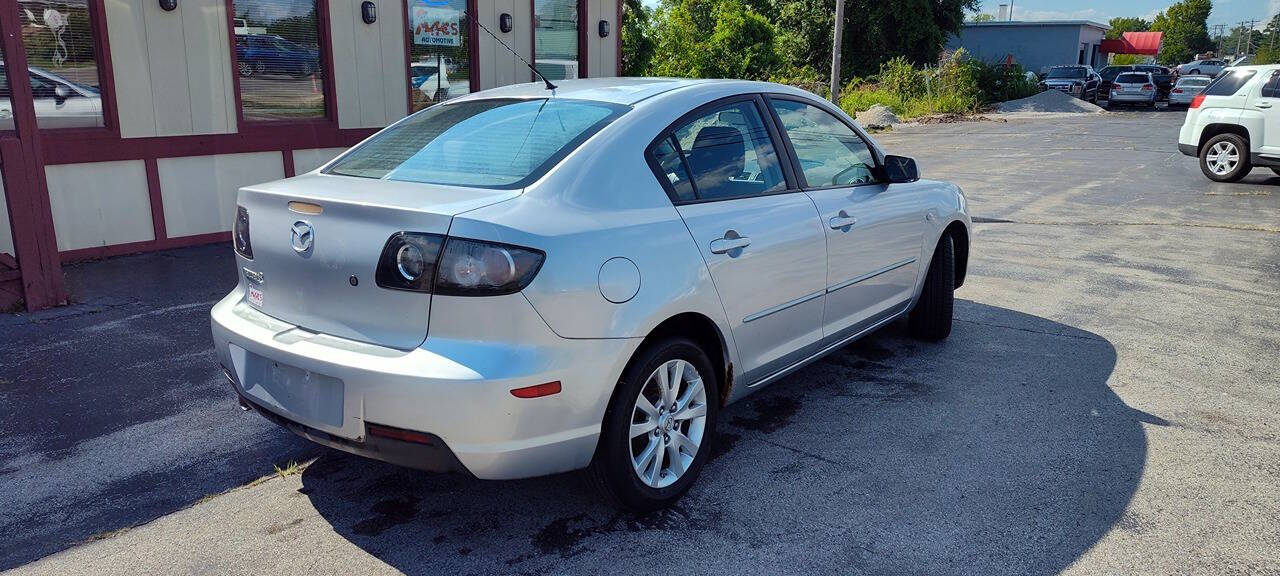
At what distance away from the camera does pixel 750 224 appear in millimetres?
3758

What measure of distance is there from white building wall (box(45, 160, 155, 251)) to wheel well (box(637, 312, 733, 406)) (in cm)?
641

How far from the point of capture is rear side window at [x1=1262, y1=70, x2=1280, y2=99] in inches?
500

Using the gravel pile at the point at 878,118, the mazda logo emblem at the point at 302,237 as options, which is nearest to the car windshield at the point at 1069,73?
the gravel pile at the point at 878,118

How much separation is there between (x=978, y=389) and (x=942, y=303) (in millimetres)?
769

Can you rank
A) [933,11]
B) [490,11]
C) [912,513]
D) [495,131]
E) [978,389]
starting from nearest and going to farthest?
1. [912,513]
2. [495,131]
3. [978,389]
4. [490,11]
5. [933,11]

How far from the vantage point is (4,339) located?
18.4ft

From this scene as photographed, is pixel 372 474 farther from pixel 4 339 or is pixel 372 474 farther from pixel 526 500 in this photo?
pixel 4 339

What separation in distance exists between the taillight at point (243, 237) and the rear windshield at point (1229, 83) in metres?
14.3

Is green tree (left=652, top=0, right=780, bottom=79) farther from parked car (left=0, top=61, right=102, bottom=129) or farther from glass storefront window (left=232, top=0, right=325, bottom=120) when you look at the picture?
parked car (left=0, top=61, right=102, bottom=129)

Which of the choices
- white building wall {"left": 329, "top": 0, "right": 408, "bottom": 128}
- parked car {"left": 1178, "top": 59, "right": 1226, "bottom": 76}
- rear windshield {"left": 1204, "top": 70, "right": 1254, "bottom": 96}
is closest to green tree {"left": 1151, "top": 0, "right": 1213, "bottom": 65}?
parked car {"left": 1178, "top": 59, "right": 1226, "bottom": 76}

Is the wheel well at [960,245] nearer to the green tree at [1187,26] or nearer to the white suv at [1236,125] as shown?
the white suv at [1236,125]

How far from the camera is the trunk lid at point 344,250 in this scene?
2.94m

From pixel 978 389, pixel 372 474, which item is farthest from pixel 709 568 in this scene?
pixel 978 389

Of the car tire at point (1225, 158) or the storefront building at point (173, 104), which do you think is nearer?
the storefront building at point (173, 104)
